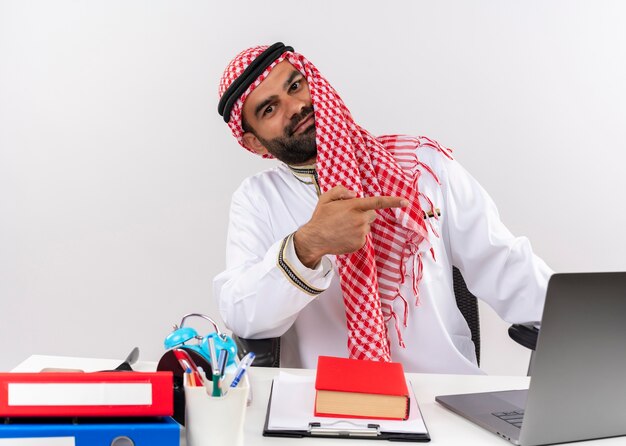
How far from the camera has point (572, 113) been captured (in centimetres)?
249

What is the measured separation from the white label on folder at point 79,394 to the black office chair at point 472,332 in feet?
1.77

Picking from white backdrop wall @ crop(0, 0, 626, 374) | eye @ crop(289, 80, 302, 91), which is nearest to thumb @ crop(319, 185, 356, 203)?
eye @ crop(289, 80, 302, 91)

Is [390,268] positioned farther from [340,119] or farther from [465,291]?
[340,119]

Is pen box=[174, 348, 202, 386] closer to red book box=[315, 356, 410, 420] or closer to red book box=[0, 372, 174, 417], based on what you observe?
red book box=[0, 372, 174, 417]

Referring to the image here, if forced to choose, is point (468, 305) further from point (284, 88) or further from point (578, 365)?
point (578, 365)

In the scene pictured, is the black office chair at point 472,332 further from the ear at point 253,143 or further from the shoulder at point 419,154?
the ear at point 253,143

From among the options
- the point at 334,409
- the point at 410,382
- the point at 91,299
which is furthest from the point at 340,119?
the point at 91,299

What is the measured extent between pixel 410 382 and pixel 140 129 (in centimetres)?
170

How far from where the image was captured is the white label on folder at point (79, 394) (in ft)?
2.53

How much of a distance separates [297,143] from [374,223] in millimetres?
289

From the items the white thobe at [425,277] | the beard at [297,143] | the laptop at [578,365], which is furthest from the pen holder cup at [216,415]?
the beard at [297,143]

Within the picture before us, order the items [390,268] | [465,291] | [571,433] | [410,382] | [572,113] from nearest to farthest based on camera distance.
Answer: [571,433] → [410,382] → [390,268] → [465,291] → [572,113]

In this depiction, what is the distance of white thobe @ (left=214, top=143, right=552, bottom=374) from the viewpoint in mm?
1635

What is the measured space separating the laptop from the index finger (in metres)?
0.43
